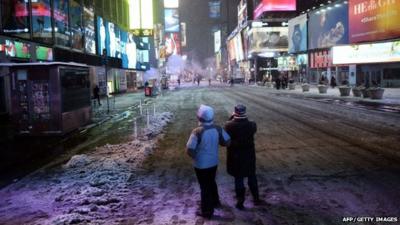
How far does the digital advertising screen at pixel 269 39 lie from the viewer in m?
121

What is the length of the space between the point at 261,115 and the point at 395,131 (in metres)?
8.29

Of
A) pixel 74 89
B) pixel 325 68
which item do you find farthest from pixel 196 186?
pixel 325 68

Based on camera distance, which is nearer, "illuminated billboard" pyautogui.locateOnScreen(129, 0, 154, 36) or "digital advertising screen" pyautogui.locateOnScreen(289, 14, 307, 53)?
"illuminated billboard" pyautogui.locateOnScreen(129, 0, 154, 36)

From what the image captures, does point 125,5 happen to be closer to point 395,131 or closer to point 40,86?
point 40,86

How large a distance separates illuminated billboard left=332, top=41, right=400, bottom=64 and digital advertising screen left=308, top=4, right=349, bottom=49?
1453 mm

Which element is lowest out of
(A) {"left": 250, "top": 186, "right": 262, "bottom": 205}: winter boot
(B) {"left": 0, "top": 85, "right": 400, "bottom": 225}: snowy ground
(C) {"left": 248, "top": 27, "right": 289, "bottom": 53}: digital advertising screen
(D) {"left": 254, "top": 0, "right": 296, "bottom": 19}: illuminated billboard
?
(B) {"left": 0, "top": 85, "right": 400, "bottom": 225}: snowy ground

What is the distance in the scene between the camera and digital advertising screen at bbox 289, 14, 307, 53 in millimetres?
81375

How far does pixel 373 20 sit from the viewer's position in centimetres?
5278

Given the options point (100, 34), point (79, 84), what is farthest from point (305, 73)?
point (79, 84)

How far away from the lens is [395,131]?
52.6ft

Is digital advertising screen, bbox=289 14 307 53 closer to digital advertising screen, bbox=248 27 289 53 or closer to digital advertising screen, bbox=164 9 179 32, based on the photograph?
digital advertising screen, bbox=248 27 289 53

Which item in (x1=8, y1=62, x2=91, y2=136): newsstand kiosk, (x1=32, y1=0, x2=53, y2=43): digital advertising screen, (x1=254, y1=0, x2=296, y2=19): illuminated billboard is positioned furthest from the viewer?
(x1=254, y1=0, x2=296, y2=19): illuminated billboard

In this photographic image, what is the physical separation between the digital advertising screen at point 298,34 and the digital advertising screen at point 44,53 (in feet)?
185

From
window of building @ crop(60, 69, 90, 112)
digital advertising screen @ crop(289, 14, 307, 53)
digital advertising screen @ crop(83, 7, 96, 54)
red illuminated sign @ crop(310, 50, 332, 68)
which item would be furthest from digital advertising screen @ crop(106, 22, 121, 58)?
window of building @ crop(60, 69, 90, 112)
